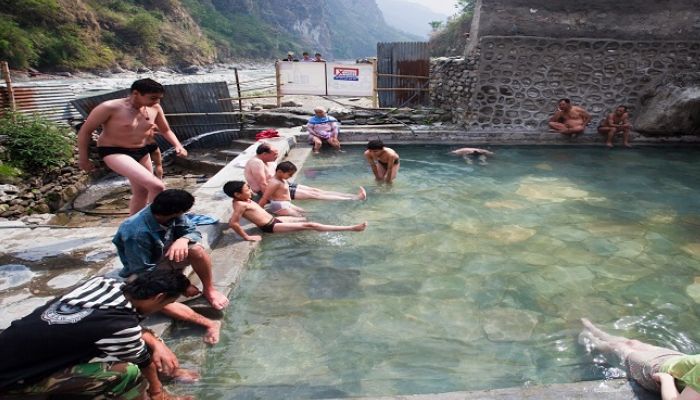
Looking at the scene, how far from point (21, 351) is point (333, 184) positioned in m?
5.48

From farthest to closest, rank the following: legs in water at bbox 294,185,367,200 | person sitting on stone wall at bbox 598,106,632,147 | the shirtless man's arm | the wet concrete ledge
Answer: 1. person sitting on stone wall at bbox 598,106,632,147
2. legs in water at bbox 294,185,367,200
3. the shirtless man's arm
4. the wet concrete ledge

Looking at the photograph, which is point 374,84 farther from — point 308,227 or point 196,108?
point 308,227

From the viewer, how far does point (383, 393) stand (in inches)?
108

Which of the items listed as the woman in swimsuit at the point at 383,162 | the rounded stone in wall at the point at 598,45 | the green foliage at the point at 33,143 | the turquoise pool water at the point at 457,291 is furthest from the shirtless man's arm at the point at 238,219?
the rounded stone in wall at the point at 598,45

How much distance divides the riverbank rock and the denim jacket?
10623mm

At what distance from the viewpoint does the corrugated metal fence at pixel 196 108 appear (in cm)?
1034

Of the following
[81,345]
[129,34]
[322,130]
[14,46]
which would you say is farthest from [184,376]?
[129,34]

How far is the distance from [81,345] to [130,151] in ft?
8.25

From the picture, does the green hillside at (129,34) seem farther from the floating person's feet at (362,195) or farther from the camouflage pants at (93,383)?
the camouflage pants at (93,383)

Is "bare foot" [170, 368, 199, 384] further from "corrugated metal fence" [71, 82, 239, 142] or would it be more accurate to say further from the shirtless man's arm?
"corrugated metal fence" [71, 82, 239, 142]

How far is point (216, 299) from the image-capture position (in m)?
3.43

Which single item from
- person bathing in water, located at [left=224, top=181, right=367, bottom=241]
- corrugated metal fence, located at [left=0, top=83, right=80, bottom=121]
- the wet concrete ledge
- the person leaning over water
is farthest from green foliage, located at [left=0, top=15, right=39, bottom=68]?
the person leaning over water

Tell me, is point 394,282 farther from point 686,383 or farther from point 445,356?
point 686,383

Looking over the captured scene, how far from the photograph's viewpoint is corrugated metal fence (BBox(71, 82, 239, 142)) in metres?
10.3
